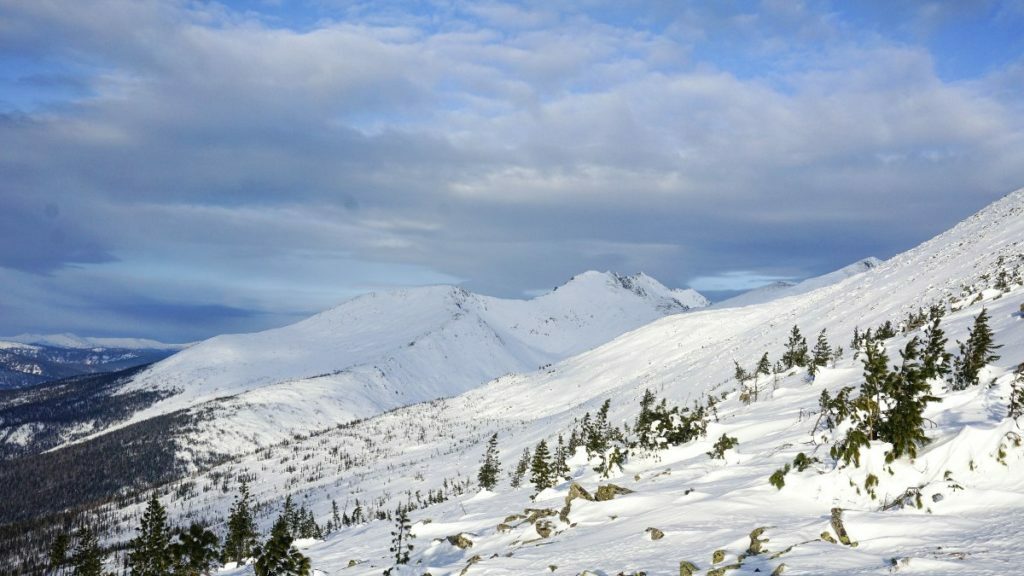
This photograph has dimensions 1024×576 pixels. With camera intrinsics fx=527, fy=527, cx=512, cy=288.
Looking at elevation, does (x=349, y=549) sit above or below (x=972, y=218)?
below

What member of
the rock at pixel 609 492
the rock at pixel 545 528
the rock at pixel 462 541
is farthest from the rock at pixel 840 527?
the rock at pixel 462 541

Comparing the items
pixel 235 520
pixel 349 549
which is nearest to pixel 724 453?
pixel 349 549

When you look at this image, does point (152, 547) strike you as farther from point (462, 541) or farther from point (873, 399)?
A: point (873, 399)

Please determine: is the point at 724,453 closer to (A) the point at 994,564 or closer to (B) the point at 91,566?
(A) the point at 994,564

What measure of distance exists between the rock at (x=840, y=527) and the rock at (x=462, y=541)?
16.1 meters

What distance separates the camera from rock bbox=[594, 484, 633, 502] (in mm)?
21453

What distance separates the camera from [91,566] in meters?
54.2

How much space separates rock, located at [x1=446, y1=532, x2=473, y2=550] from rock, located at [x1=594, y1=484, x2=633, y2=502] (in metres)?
6.50

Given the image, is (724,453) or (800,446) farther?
(724,453)

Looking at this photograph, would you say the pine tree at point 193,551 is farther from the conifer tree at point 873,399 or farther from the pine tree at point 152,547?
the conifer tree at point 873,399

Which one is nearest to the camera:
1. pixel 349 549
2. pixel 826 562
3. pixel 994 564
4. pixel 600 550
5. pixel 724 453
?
pixel 994 564

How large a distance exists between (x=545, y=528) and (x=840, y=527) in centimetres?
1125

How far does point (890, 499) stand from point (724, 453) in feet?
32.7

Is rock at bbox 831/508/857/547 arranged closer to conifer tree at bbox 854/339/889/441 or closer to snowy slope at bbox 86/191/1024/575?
snowy slope at bbox 86/191/1024/575
